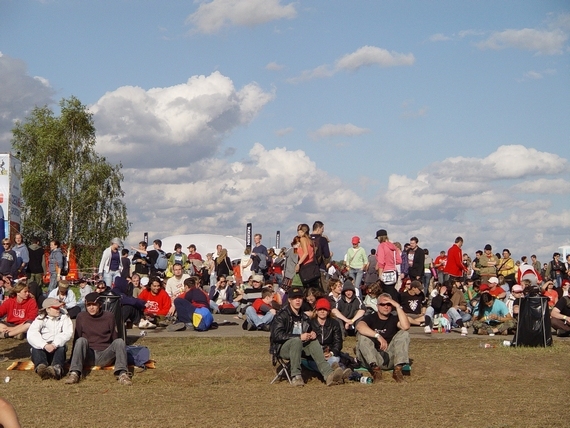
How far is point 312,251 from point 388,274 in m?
2.78

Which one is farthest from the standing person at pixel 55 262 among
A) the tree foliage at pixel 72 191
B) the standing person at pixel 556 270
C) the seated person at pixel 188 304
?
the tree foliage at pixel 72 191

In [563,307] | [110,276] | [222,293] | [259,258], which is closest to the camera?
[563,307]

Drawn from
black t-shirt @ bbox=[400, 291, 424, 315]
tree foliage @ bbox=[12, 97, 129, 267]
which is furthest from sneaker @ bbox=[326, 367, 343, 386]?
tree foliage @ bbox=[12, 97, 129, 267]

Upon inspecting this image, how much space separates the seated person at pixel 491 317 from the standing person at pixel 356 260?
4436 mm

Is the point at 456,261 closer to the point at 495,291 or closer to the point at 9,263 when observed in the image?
the point at 495,291

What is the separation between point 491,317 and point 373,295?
4.43m

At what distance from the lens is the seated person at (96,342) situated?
41.8 ft

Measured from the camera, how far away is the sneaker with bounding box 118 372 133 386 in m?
12.4

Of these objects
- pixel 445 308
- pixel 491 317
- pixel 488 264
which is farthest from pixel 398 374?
pixel 488 264

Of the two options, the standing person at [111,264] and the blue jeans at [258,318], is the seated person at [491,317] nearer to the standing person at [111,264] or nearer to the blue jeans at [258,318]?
the blue jeans at [258,318]

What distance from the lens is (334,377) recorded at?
40.1 feet

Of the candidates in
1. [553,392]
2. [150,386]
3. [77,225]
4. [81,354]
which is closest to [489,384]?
[553,392]

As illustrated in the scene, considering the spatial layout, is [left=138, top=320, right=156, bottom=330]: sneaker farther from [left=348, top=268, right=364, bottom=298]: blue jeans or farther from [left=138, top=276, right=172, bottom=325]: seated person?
[left=348, top=268, right=364, bottom=298]: blue jeans

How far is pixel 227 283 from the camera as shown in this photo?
84.2ft
